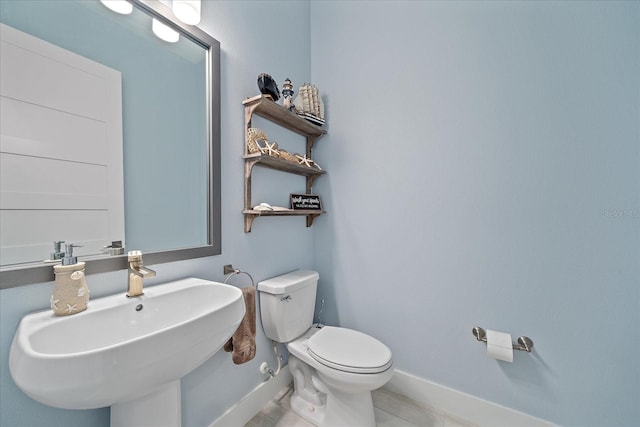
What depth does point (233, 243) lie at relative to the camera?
126 cm

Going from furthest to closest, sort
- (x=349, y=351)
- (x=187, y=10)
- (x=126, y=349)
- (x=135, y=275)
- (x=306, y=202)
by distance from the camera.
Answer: (x=306, y=202)
(x=349, y=351)
(x=187, y=10)
(x=135, y=275)
(x=126, y=349)

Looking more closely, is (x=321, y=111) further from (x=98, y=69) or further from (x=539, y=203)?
(x=539, y=203)

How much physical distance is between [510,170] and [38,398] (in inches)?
71.2

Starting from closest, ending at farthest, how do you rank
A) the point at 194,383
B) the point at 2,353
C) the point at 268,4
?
the point at 2,353 < the point at 194,383 < the point at 268,4

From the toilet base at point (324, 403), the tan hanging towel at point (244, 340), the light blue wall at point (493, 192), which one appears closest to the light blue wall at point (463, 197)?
the light blue wall at point (493, 192)

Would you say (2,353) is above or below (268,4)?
below

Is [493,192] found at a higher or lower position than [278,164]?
lower

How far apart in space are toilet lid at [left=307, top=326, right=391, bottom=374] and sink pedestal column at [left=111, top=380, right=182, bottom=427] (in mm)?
613

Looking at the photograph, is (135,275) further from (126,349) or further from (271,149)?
(271,149)

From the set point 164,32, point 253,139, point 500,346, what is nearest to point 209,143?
point 253,139

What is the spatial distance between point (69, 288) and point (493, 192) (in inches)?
68.3

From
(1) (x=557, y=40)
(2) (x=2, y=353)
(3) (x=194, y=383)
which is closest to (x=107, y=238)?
(2) (x=2, y=353)

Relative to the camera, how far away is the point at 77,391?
514mm

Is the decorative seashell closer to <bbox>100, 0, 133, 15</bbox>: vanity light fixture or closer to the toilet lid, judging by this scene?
<bbox>100, 0, 133, 15</bbox>: vanity light fixture
